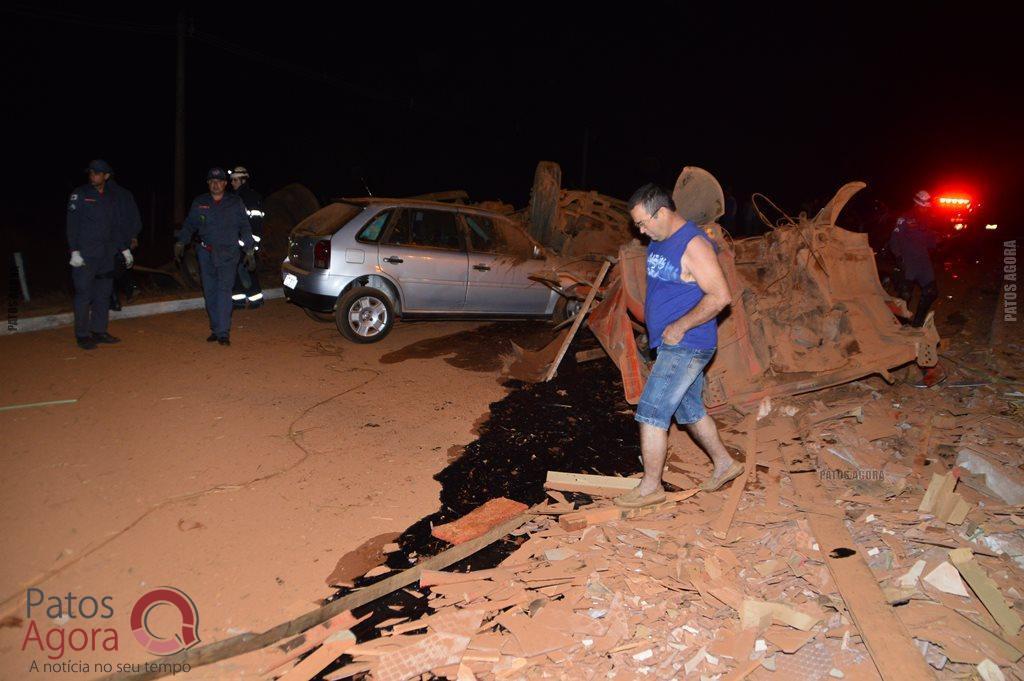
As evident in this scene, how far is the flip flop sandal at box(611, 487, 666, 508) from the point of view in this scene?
4.18 meters

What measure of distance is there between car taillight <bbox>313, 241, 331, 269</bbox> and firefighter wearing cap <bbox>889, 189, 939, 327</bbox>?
6858mm

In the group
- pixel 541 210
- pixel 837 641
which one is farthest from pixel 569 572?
pixel 541 210

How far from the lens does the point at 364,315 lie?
803 centimetres

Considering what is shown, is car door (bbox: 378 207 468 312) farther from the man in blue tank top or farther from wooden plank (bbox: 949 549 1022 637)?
wooden plank (bbox: 949 549 1022 637)

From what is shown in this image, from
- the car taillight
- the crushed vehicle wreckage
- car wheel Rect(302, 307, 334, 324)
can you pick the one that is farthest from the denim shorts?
car wheel Rect(302, 307, 334, 324)

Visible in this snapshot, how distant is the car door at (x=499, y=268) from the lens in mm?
8719

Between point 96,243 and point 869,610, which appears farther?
point 96,243

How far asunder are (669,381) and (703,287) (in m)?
0.61

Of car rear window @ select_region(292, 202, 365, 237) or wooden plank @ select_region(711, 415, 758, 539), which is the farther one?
car rear window @ select_region(292, 202, 365, 237)

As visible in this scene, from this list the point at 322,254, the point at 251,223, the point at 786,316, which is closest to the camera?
the point at 786,316

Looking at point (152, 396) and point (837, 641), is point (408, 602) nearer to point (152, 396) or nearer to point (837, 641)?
point (837, 641)

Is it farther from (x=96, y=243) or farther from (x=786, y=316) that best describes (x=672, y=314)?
(x=96, y=243)

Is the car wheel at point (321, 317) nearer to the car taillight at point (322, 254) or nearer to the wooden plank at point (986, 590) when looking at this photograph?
the car taillight at point (322, 254)

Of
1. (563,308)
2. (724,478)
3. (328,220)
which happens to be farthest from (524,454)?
(563,308)
